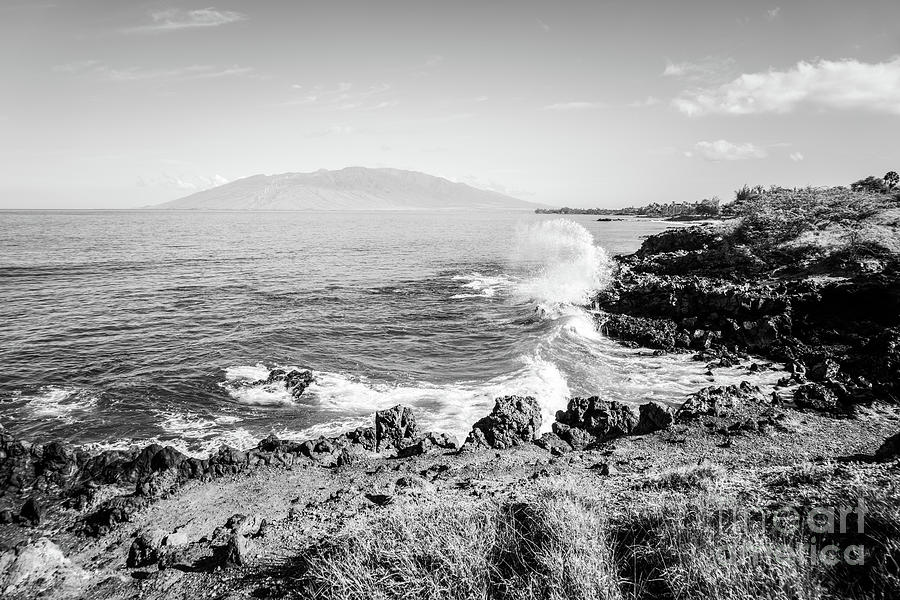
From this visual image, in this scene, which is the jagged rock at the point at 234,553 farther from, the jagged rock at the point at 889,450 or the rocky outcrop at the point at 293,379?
the jagged rock at the point at 889,450

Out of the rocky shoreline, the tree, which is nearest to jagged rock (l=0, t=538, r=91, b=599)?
the rocky shoreline

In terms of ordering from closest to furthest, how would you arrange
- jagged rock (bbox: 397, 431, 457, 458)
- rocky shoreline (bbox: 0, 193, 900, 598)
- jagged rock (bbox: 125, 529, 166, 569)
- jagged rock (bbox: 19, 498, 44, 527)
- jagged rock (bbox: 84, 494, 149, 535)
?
rocky shoreline (bbox: 0, 193, 900, 598) → jagged rock (bbox: 125, 529, 166, 569) → jagged rock (bbox: 84, 494, 149, 535) → jagged rock (bbox: 19, 498, 44, 527) → jagged rock (bbox: 397, 431, 457, 458)

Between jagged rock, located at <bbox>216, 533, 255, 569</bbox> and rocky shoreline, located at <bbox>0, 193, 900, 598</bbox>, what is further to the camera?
jagged rock, located at <bbox>216, 533, 255, 569</bbox>

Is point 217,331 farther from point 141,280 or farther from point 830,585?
point 830,585

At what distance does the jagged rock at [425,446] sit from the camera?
468 inches

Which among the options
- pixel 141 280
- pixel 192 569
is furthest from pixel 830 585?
pixel 141 280

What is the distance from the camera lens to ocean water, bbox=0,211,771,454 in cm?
1545

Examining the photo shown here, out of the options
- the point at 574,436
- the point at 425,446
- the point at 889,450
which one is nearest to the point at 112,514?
the point at 425,446

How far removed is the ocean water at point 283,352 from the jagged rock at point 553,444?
3.00 metres

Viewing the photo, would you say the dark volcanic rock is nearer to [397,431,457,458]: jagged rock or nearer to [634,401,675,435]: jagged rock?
[634,401,675,435]: jagged rock

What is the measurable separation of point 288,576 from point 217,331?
65.7 feet

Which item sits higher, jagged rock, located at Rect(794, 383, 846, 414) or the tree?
the tree

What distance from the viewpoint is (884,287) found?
68.9ft

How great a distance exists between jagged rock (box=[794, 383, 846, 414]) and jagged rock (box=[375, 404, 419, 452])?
11.9 m
